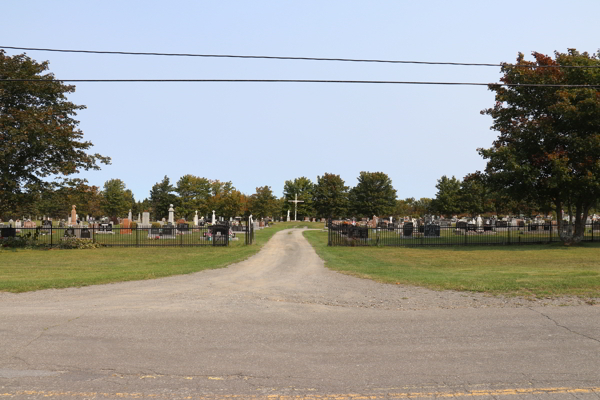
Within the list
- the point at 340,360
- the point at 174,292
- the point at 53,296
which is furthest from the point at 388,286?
the point at 53,296

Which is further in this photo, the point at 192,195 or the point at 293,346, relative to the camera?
the point at 192,195

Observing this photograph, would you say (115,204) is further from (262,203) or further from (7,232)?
(7,232)

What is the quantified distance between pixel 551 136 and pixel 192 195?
75525 mm

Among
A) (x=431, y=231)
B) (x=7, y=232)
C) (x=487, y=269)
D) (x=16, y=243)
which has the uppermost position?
(x=431, y=231)

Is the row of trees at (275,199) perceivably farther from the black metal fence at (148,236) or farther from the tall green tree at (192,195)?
the black metal fence at (148,236)

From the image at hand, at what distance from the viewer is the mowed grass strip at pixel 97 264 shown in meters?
12.5

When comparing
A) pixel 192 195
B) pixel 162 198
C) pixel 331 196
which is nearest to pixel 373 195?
pixel 331 196

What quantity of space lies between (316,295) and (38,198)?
80.2ft

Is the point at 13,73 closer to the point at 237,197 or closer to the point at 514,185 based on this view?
the point at 514,185

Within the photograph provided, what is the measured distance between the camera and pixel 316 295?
10562 mm

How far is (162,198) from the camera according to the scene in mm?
103625

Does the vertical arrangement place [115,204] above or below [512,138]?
below

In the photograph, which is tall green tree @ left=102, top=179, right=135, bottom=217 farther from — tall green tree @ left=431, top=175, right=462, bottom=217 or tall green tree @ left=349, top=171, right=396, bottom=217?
tall green tree @ left=431, top=175, right=462, bottom=217

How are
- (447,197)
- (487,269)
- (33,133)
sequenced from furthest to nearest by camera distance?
(447,197) < (33,133) < (487,269)
